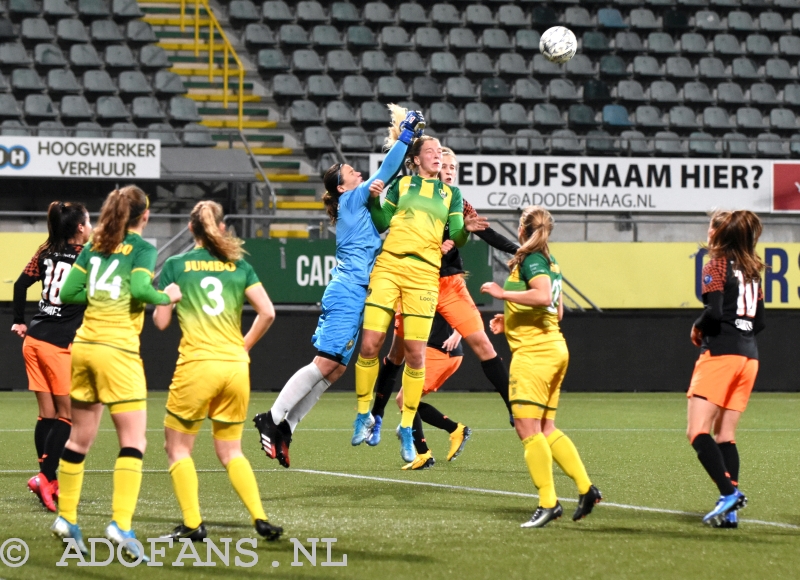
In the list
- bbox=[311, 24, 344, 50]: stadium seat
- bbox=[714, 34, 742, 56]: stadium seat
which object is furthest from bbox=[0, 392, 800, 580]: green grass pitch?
bbox=[714, 34, 742, 56]: stadium seat

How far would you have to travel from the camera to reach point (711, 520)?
20.1ft

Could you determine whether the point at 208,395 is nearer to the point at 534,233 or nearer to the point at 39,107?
the point at 534,233

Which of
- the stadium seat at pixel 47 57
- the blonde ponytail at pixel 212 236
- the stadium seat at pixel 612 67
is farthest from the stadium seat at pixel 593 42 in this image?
the blonde ponytail at pixel 212 236

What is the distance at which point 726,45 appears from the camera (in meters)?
24.4

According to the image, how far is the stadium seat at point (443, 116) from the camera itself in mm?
21312

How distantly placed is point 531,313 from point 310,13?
17.8 m

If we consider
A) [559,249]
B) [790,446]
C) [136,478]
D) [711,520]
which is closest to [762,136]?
[559,249]

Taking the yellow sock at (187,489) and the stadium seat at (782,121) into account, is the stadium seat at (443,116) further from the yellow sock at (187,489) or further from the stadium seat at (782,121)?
the yellow sock at (187,489)

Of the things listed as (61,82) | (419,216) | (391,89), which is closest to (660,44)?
(391,89)

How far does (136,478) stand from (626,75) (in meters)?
19.7

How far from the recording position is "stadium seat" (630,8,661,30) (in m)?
24.1

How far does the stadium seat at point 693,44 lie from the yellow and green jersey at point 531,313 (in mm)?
19221

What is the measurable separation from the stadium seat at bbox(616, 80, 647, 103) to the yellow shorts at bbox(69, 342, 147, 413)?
1882 cm

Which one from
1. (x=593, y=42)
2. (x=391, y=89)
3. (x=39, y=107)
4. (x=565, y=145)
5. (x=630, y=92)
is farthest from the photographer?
(x=593, y=42)
